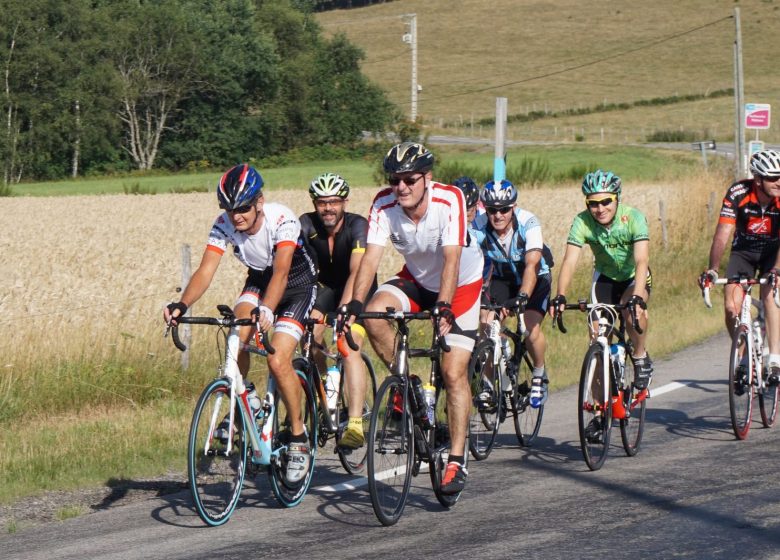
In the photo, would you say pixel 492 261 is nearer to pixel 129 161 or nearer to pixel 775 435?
pixel 775 435

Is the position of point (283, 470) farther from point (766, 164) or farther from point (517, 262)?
point (766, 164)

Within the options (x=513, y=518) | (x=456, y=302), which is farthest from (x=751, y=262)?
(x=513, y=518)

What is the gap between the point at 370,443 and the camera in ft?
22.8

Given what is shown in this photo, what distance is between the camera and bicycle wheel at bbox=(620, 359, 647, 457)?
30.4ft

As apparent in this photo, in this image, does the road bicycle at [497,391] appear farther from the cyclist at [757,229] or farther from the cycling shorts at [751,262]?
the cycling shorts at [751,262]

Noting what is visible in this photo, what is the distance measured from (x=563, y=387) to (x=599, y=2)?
5161 inches

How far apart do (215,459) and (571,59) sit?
114m

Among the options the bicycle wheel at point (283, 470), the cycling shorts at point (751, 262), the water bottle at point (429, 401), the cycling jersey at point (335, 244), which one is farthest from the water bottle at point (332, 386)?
the cycling shorts at point (751, 262)

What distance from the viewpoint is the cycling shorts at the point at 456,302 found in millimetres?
7632

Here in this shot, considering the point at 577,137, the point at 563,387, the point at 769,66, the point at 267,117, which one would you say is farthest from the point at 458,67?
the point at 563,387

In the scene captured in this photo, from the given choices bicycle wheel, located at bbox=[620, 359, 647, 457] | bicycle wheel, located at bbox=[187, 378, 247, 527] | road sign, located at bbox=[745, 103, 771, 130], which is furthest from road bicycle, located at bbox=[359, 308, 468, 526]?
road sign, located at bbox=[745, 103, 771, 130]

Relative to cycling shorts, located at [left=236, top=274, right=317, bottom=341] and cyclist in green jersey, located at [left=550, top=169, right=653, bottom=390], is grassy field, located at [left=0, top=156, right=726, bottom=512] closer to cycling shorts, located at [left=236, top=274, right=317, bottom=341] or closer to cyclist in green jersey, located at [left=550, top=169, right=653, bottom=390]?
cycling shorts, located at [left=236, top=274, right=317, bottom=341]

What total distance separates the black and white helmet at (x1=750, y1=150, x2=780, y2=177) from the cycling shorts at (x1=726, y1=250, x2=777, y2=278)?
2.71 ft

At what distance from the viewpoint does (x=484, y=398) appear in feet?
31.6
